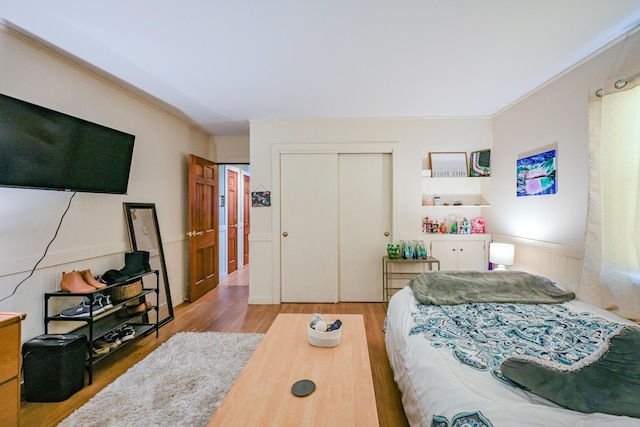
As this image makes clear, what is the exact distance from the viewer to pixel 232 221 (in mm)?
6094

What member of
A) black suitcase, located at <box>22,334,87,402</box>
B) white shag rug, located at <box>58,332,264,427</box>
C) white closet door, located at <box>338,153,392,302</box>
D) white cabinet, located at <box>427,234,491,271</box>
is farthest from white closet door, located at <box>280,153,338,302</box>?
black suitcase, located at <box>22,334,87,402</box>

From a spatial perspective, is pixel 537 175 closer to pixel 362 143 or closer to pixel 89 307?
pixel 362 143

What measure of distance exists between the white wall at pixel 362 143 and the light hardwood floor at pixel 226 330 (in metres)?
0.40

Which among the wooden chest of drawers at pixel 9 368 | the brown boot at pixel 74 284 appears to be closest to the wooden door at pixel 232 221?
the brown boot at pixel 74 284

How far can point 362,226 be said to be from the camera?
3.79 metres

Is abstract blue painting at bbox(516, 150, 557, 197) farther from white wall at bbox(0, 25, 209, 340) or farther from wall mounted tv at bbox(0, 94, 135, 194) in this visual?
white wall at bbox(0, 25, 209, 340)

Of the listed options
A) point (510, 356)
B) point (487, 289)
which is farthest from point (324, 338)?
point (487, 289)

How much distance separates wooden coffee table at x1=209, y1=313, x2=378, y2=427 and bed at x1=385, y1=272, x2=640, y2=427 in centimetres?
26

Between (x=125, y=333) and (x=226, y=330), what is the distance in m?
0.88

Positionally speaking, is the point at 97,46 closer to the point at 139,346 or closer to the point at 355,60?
the point at 355,60

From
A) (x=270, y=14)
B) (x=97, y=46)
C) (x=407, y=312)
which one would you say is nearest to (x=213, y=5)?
(x=270, y=14)

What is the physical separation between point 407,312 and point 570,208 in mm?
1737

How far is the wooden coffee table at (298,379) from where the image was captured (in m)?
1.15

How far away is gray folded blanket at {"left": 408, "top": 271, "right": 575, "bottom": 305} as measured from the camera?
6.77 feet
